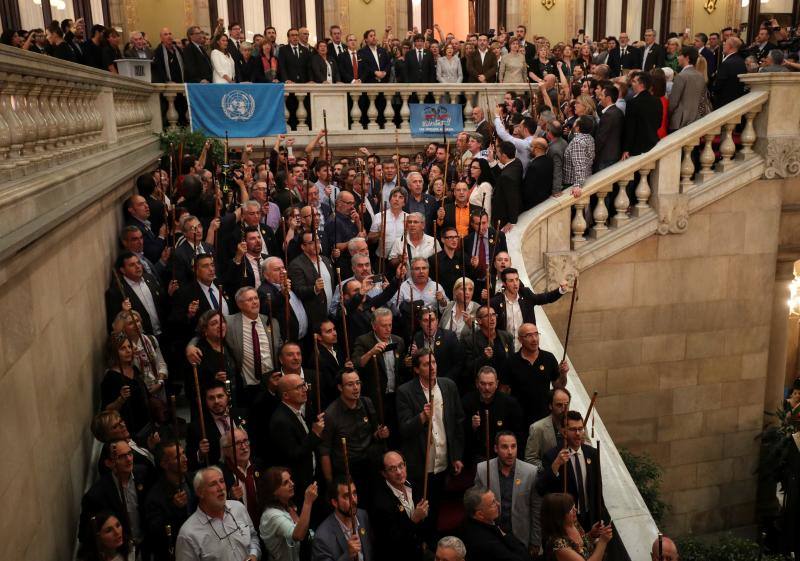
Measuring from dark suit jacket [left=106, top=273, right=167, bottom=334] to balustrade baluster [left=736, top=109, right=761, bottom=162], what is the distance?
21.8 ft

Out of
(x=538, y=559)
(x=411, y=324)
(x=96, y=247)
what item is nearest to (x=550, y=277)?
(x=411, y=324)

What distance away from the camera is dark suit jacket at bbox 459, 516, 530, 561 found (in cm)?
464

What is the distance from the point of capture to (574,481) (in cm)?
538

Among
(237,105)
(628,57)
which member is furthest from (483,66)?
(237,105)

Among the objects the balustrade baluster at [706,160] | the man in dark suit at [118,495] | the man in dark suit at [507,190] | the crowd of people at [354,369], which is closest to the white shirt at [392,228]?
the crowd of people at [354,369]

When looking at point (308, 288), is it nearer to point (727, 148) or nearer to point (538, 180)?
point (538, 180)

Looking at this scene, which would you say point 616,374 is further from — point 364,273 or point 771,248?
point 364,273

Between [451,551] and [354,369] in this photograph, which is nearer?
[451,551]

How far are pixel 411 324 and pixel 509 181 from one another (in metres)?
2.61

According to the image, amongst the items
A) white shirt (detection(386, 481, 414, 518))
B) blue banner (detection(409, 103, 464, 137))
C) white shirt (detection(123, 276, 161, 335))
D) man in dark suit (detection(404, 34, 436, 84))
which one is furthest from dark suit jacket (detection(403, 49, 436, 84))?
white shirt (detection(386, 481, 414, 518))

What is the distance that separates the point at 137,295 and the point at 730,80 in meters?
7.42

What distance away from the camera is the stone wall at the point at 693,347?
928 centimetres

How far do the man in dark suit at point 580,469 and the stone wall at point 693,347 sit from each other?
12.3ft

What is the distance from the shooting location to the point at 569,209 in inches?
346
